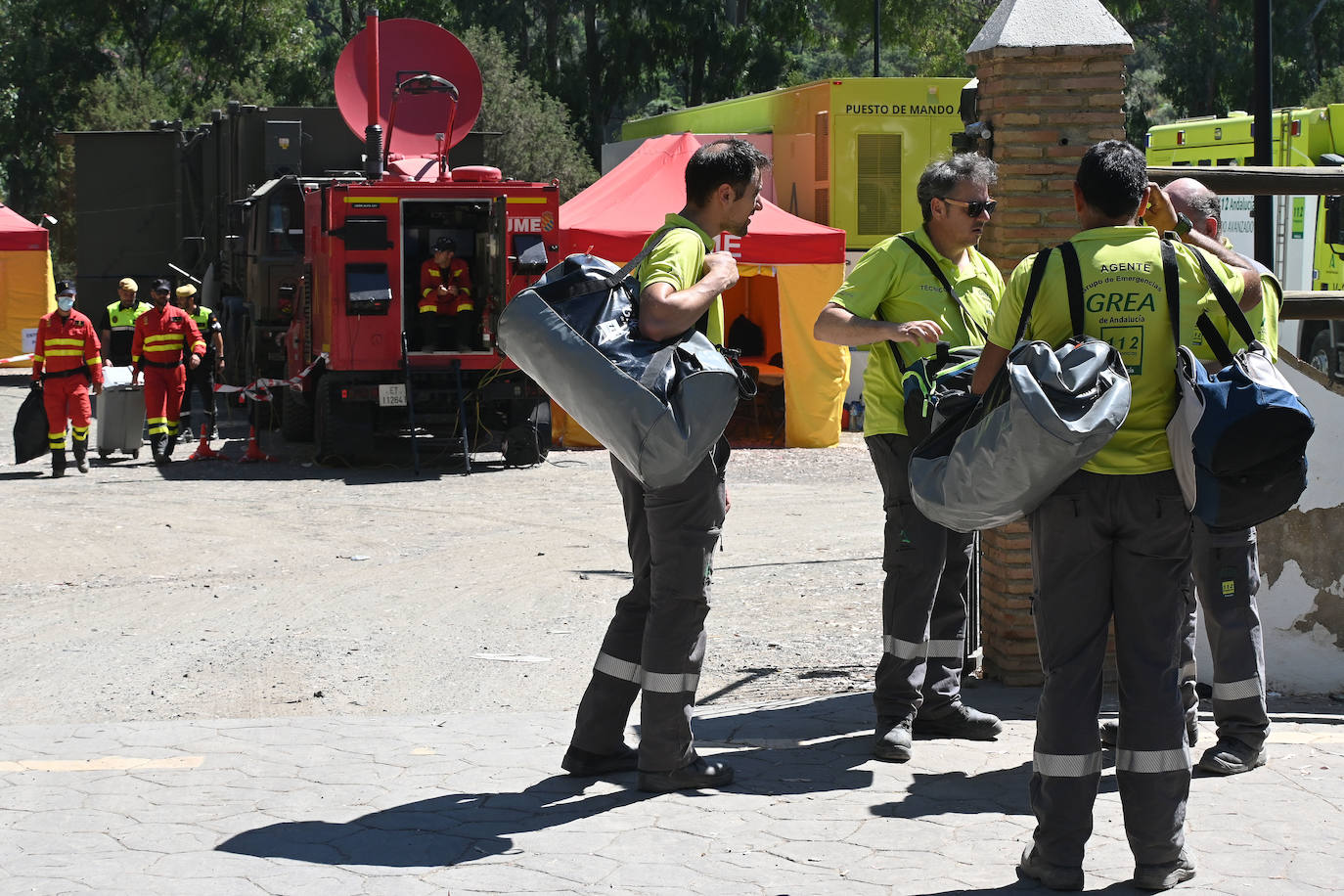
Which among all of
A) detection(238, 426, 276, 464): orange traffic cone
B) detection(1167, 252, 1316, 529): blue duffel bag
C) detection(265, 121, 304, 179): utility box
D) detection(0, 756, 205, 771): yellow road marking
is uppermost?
detection(265, 121, 304, 179): utility box

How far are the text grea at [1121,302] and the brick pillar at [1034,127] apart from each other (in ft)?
7.16

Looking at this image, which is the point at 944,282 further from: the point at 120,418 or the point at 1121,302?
the point at 120,418

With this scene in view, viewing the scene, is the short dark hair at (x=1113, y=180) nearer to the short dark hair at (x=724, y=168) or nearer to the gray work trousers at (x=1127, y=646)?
the gray work trousers at (x=1127, y=646)

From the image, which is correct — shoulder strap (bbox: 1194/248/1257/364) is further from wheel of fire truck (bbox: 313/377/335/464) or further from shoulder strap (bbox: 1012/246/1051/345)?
wheel of fire truck (bbox: 313/377/335/464)

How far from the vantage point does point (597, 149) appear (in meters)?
45.8

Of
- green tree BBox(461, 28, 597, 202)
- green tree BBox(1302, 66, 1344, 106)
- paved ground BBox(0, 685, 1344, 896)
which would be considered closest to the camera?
paved ground BBox(0, 685, 1344, 896)

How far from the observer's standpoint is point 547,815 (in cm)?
497

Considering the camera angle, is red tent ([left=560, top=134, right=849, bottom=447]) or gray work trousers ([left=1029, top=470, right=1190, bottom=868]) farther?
red tent ([left=560, top=134, right=849, bottom=447])

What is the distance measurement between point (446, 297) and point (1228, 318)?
12.3 m

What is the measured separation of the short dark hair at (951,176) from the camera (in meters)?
5.53

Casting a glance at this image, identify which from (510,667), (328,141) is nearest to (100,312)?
(328,141)

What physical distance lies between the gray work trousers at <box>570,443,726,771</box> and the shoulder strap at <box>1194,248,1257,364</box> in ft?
4.63

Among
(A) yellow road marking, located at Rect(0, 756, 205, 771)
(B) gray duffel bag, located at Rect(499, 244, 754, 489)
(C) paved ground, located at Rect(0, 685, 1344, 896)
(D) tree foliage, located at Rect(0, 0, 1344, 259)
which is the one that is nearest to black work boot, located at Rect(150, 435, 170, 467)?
(C) paved ground, located at Rect(0, 685, 1344, 896)

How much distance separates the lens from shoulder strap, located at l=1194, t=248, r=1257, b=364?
441 cm
